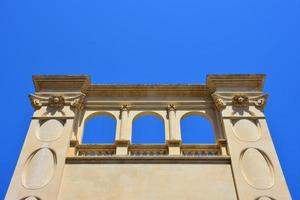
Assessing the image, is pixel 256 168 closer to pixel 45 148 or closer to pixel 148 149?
pixel 148 149

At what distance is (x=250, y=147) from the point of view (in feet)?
53.3

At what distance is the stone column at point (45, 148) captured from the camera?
576 inches

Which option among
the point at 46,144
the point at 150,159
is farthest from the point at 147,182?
the point at 46,144

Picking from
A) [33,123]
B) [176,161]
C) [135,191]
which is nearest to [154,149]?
[176,161]

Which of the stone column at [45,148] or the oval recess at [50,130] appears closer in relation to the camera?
the stone column at [45,148]

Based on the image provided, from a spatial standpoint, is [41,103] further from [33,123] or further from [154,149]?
[154,149]

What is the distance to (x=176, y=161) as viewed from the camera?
15.9 meters

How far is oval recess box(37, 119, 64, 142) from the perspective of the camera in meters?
16.9

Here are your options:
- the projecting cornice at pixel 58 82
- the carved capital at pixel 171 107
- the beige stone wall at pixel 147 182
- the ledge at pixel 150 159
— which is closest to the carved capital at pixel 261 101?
the ledge at pixel 150 159

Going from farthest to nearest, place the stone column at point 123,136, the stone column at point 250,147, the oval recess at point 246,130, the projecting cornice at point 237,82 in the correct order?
the projecting cornice at point 237,82
the oval recess at point 246,130
the stone column at point 123,136
the stone column at point 250,147

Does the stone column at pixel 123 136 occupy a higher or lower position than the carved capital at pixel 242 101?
lower

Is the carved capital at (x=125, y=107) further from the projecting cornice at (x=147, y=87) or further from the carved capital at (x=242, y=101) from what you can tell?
the carved capital at (x=242, y=101)

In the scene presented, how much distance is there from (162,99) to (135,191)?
19.2ft

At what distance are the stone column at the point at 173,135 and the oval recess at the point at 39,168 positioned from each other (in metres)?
4.91
